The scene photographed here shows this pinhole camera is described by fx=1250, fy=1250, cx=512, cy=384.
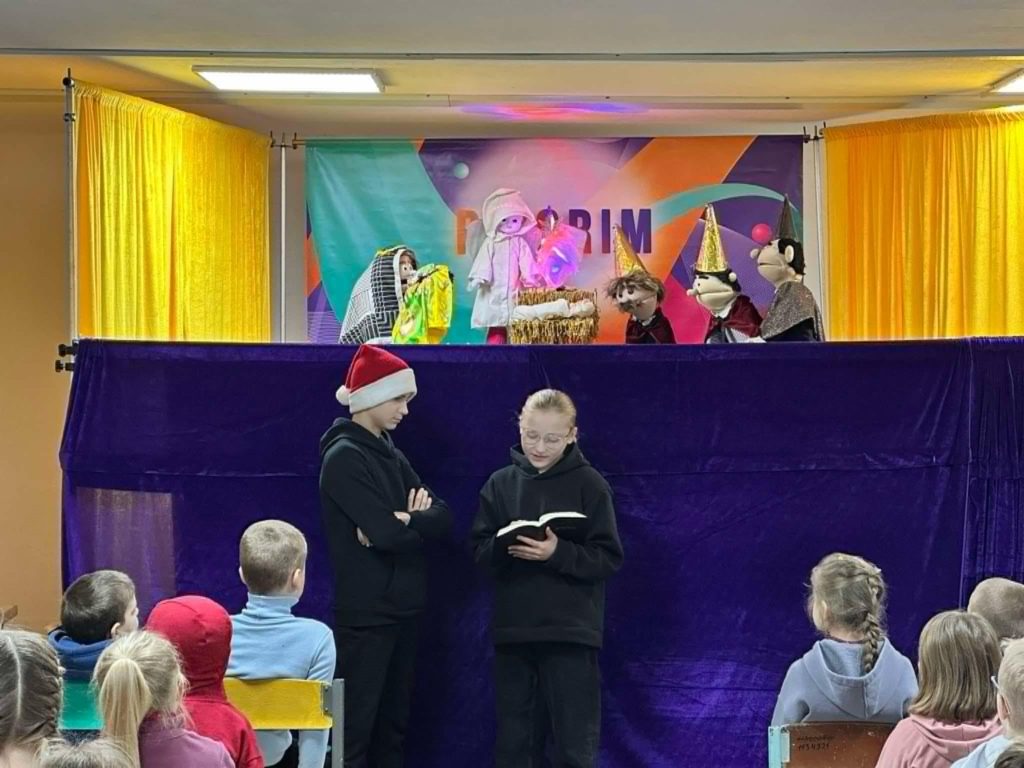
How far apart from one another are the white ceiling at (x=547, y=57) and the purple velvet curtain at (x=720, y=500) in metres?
1.62

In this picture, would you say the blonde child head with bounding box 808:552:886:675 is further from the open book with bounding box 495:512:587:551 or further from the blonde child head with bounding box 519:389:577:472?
the blonde child head with bounding box 519:389:577:472

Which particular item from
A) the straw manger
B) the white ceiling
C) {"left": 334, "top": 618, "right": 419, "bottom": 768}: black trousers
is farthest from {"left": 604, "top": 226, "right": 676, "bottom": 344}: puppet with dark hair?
{"left": 334, "top": 618, "right": 419, "bottom": 768}: black trousers

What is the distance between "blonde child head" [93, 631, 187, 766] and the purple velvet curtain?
1659 mm

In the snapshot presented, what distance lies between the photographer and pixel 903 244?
21.3 feet

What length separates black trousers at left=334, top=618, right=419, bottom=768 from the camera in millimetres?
3672

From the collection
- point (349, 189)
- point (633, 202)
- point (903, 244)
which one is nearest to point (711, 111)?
point (633, 202)

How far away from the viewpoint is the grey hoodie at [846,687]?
117 inches

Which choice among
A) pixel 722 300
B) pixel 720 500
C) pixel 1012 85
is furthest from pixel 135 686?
pixel 1012 85

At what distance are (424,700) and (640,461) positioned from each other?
1044 millimetres

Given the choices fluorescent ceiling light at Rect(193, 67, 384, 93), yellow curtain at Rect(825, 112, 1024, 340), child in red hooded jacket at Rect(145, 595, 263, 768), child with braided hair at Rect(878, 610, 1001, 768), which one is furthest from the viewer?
yellow curtain at Rect(825, 112, 1024, 340)

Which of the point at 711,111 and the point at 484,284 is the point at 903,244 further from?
the point at 484,284

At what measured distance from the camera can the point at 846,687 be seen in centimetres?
298

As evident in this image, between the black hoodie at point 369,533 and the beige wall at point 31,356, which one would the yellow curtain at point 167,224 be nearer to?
the beige wall at point 31,356

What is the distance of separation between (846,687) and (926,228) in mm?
4019
